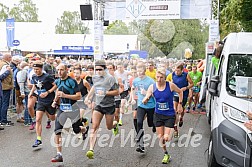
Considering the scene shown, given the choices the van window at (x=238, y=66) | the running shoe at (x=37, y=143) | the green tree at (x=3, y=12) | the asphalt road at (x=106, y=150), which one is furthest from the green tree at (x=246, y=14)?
the green tree at (x=3, y=12)

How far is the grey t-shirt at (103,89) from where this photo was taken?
22.3 feet

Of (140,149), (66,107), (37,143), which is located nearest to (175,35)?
(140,149)

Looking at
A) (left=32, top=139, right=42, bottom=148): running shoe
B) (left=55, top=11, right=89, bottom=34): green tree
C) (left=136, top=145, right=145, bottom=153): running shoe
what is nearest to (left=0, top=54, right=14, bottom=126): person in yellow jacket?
(left=32, top=139, right=42, bottom=148): running shoe

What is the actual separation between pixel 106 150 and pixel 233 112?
315cm

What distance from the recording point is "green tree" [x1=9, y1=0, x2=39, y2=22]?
82231mm

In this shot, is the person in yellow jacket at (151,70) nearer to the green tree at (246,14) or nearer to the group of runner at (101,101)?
the group of runner at (101,101)

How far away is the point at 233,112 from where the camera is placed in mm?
4934

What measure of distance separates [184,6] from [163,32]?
372 centimetres

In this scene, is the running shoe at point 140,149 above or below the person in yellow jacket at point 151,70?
below

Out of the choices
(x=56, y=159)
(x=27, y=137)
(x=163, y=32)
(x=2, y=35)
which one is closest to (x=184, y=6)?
(x=163, y=32)

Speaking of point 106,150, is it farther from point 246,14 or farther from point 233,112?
point 246,14

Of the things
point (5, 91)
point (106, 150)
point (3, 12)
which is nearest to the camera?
point (106, 150)

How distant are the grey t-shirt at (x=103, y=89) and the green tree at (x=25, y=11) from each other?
8015cm

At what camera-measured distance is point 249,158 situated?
4578 millimetres
